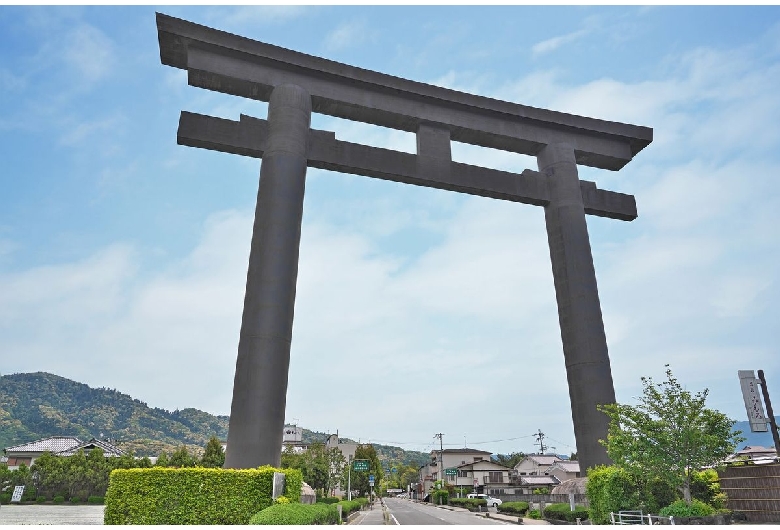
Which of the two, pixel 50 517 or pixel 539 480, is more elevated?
pixel 539 480

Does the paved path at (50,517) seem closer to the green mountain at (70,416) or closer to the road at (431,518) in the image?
the road at (431,518)

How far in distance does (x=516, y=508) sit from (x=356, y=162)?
33.3 metres

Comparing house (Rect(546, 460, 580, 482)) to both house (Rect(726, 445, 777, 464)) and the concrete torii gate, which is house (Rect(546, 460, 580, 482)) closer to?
house (Rect(726, 445, 777, 464))

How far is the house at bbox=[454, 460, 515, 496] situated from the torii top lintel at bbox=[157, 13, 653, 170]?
206ft

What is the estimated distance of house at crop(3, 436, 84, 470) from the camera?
204 feet

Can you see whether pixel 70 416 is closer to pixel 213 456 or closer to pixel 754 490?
pixel 213 456

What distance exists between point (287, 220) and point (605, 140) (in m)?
13.8

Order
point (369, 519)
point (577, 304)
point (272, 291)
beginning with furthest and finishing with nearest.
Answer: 1. point (369, 519)
2. point (577, 304)
3. point (272, 291)

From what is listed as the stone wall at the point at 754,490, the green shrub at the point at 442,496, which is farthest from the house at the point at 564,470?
the stone wall at the point at 754,490

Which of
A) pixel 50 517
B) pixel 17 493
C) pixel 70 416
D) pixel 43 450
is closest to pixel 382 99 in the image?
pixel 50 517

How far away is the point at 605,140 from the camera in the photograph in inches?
830

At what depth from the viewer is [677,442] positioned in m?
14.7

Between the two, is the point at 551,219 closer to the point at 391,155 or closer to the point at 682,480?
the point at 391,155

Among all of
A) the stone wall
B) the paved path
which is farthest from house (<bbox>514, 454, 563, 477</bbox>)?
the stone wall
